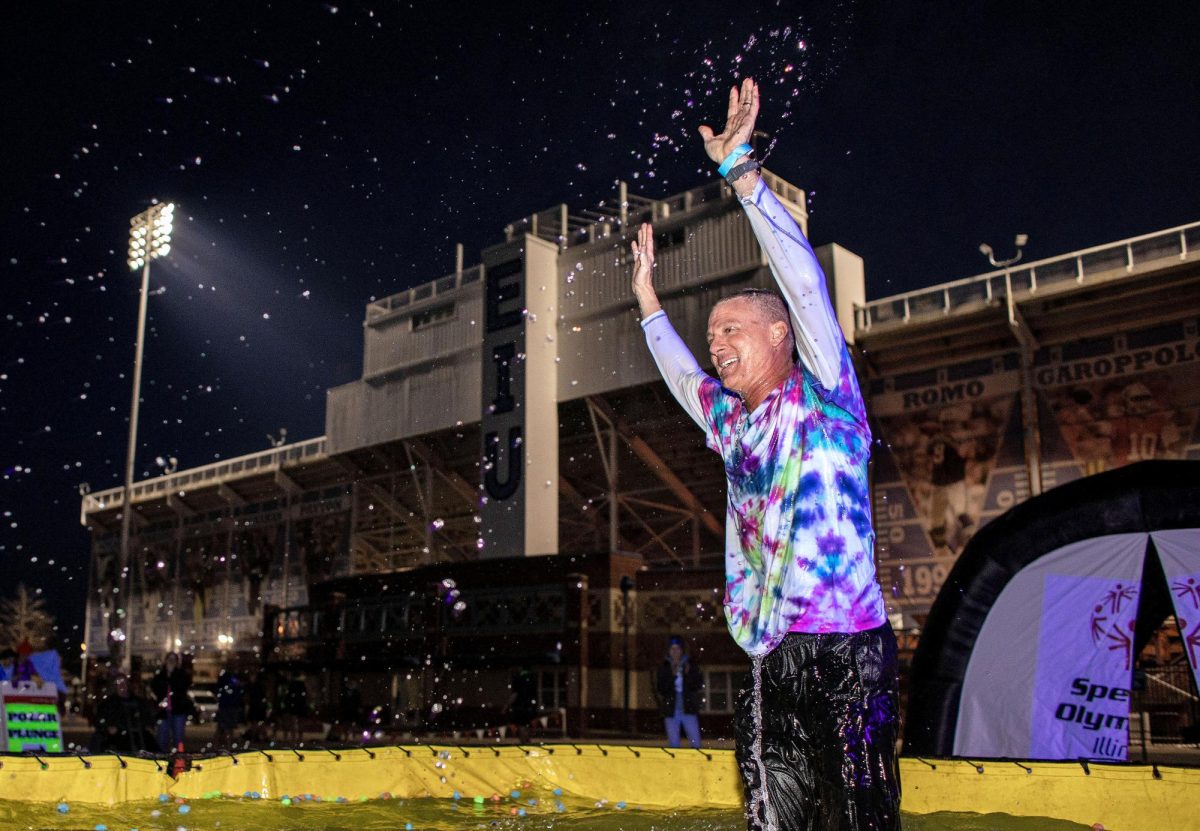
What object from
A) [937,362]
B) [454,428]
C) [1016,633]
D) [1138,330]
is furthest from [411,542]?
[1016,633]

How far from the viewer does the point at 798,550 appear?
7.69 feet

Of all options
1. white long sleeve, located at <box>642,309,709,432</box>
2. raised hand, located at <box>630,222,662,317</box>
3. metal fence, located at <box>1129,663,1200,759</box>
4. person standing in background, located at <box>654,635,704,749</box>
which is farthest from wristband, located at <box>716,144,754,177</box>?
metal fence, located at <box>1129,663,1200,759</box>

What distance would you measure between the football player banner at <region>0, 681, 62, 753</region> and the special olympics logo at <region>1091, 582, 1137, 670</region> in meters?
9.47

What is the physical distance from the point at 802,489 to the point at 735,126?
3.13ft

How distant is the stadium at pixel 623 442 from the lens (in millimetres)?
21516

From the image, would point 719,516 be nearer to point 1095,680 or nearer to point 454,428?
point 454,428

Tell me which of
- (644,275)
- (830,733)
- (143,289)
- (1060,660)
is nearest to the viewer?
(830,733)

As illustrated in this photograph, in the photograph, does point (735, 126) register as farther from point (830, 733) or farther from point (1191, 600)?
point (1191, 600)

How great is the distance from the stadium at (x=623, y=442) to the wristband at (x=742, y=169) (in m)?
17.6

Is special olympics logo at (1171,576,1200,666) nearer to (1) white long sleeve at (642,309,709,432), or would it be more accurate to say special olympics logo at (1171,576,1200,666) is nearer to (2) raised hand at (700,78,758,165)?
(1) white long sleeve at (642,309,709,432)

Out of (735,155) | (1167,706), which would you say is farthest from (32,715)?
(1167,706)

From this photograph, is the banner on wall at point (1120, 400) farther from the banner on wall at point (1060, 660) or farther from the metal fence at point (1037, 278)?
the banner on wall at point (1060, 660)

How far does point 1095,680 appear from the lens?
8.32m

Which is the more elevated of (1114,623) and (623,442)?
(623,442)
